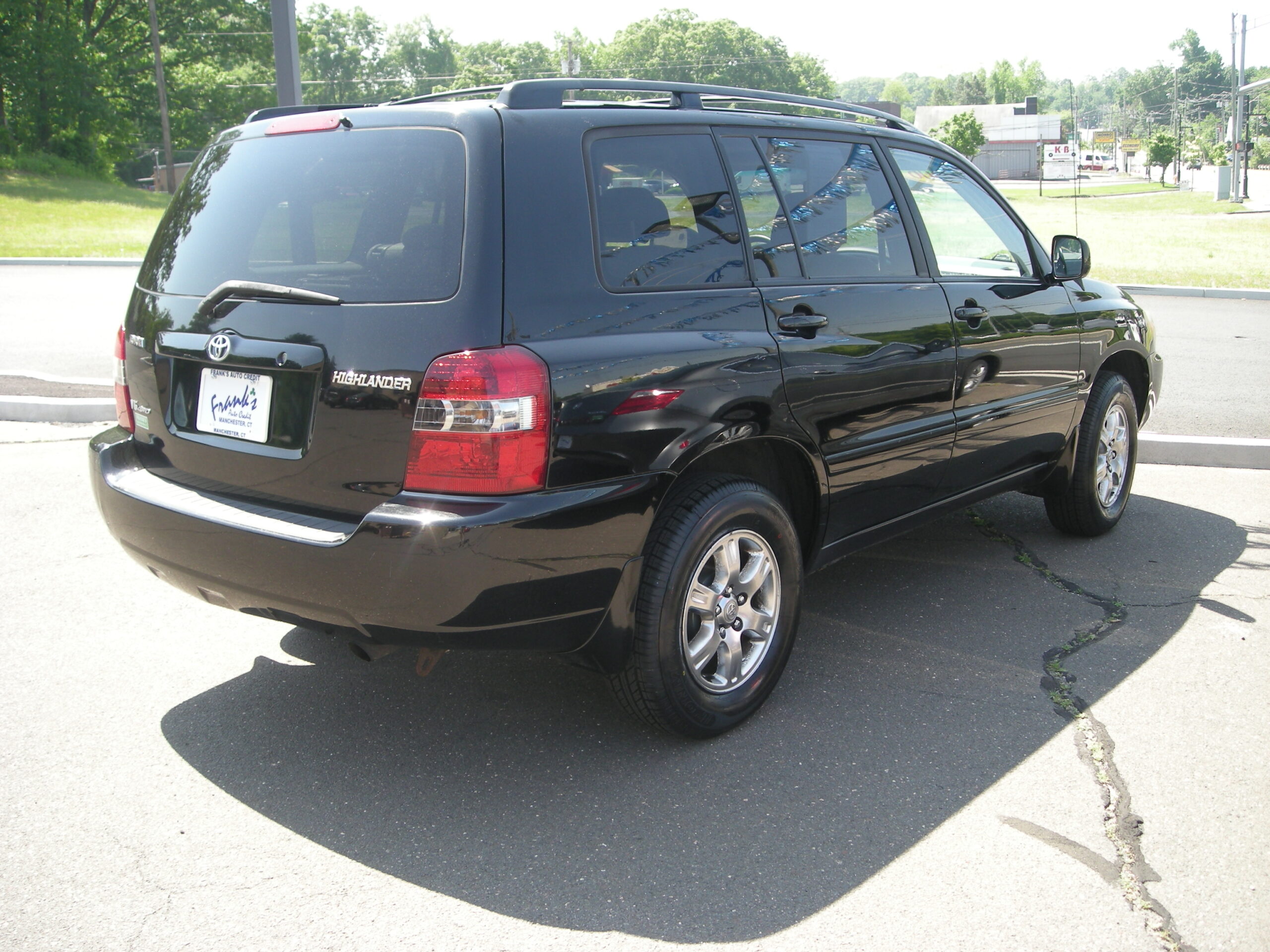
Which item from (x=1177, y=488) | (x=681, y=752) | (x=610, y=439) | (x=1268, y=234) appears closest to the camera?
(x=610, y=439)

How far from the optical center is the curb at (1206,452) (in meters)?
6.74

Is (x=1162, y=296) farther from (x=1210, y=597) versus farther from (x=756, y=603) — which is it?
(x=756, y=603)

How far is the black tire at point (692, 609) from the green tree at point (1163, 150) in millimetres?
71907

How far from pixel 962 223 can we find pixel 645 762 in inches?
103

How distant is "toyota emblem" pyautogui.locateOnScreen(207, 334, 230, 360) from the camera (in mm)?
3004

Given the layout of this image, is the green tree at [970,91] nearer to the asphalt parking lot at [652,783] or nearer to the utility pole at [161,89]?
the utility pole at [161,89]

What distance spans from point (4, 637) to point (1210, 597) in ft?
15.4

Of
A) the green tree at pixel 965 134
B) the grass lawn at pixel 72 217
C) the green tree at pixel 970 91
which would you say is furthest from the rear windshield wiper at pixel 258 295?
the green tree at pixel 970 91

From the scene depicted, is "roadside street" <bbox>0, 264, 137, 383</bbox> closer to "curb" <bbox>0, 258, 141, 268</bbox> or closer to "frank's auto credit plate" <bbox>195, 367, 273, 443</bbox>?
"curb" <bbox>0, 258, 141, 268</bbox>

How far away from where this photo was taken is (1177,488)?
20.7 ft

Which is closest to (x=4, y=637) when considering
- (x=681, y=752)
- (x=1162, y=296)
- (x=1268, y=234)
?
(x=681, y=752)

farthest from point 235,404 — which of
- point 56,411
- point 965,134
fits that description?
point 965,134

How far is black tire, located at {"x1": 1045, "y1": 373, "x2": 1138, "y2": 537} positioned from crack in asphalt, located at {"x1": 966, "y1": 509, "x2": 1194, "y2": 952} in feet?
2.11

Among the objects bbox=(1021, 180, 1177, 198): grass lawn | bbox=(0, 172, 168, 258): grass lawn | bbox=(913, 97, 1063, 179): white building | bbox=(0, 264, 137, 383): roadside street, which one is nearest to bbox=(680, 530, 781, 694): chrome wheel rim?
bbox=(0, 264, 137, 383): roadside street
